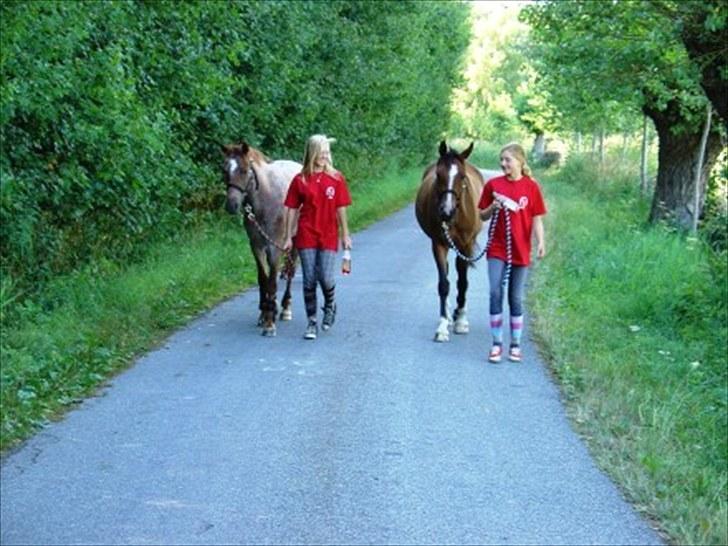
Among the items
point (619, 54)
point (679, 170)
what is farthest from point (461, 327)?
point (679, 170)

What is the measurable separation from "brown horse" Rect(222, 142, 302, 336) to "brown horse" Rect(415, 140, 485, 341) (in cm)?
161

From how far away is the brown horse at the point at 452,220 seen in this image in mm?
10781

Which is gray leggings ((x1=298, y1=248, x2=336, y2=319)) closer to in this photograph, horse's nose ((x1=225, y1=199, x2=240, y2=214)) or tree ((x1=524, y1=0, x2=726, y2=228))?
horse's nose ((x1=225, y1=199, x2=240, y2=214))

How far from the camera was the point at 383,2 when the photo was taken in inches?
1065

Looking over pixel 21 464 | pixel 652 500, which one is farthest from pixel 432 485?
pixel 21 464

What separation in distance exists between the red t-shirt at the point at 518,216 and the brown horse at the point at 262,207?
261 centimetres

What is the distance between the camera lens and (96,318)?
11250mm

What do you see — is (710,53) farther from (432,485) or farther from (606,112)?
(606,112)

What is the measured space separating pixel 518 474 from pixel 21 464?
3058 mm

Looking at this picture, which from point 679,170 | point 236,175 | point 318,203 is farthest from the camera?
point 679,170

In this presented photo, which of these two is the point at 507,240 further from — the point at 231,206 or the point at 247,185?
the point at 247,185

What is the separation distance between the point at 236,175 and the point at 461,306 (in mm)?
2722

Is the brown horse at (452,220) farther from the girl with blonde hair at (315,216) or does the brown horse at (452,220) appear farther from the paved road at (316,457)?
the girl with blonde hair at (315,216)

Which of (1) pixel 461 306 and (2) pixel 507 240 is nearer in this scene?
(2) pixel 507 240
